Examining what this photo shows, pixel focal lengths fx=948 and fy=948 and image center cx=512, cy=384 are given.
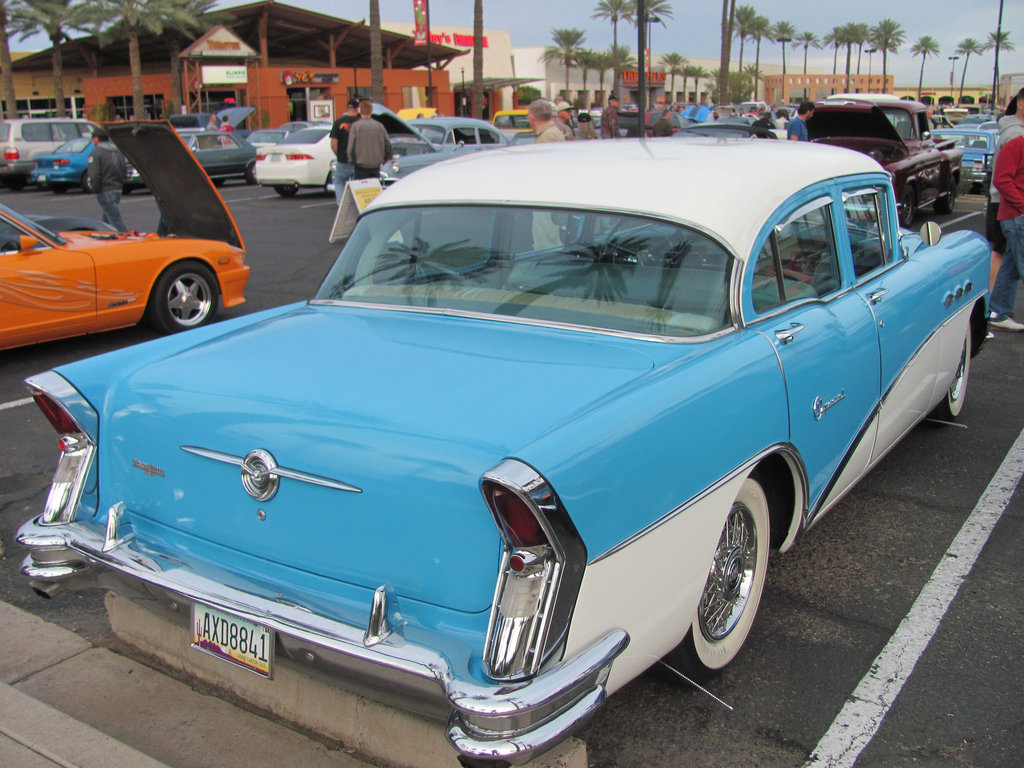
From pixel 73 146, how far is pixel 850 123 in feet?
56.9

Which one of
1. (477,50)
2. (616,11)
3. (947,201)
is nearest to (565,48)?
(616,11)

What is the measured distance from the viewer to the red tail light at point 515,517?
84.8 inches

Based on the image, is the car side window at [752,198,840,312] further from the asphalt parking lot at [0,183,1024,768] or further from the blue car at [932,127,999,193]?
the blue car at [932,127,999,193]

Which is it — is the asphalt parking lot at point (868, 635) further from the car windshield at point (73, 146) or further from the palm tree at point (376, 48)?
the palm tree at point (376, 48)

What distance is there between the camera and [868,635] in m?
3.42

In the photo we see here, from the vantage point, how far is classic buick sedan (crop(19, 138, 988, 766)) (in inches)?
88.2

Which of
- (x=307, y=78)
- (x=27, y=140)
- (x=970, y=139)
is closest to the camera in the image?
(x=970, y=139)

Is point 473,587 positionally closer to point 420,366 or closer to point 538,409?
point 538,409

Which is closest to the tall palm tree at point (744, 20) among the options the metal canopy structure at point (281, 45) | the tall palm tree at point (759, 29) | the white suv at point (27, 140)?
the tall palm tree at point (759, 29)

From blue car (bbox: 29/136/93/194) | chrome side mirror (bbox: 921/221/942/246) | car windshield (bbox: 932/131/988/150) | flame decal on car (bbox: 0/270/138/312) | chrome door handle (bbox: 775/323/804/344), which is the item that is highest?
car windshield (bbox: 932/131/988/150)

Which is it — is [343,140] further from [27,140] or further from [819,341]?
[27,140]

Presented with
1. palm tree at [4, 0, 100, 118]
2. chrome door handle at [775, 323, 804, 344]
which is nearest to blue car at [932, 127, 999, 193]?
chrome door handle at [775, 323, 804, 344]

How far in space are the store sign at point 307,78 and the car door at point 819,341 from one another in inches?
1817

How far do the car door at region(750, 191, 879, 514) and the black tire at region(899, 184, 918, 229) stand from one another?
9.75 meters
